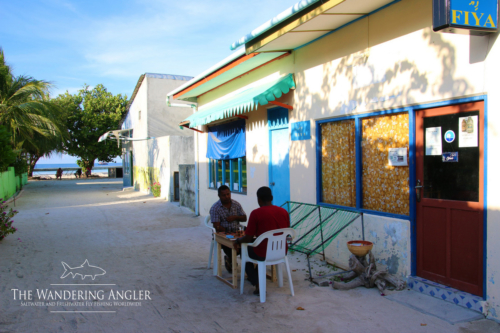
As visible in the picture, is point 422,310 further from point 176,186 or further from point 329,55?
point 176,186

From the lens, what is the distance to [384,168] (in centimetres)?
523

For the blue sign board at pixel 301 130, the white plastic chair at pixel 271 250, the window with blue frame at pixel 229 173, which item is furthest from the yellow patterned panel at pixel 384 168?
the window with blue frame at pixel 229 173

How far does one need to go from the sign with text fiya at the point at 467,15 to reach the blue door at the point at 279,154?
3.88 m

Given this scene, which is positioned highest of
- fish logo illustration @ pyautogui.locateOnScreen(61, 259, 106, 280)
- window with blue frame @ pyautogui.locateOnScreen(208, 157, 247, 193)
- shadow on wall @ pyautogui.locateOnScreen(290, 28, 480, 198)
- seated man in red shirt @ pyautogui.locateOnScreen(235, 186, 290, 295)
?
shadow on wall @ pyautogui.locateOnScreen(290, 28, 480, 198)

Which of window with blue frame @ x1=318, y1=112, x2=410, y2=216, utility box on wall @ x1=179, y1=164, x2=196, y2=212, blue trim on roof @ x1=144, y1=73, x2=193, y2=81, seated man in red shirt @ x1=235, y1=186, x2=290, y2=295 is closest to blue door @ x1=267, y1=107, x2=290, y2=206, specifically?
window with blue frame @ x1=318, y1=112, x2=410, y2=216

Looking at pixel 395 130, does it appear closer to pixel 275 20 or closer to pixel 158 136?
pixel 275 20

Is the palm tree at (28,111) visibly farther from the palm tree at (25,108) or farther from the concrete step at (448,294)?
the concrete step at (448,294)

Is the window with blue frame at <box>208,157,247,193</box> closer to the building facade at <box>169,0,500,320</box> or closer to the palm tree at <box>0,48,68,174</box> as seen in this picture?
the building facade at <box>169,0,500,320</box>

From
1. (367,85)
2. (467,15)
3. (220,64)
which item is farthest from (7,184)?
(467,15)

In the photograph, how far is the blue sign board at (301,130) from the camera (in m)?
6.63

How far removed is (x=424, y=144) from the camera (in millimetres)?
4676

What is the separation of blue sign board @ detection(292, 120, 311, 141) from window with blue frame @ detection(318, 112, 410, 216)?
0.80 feet

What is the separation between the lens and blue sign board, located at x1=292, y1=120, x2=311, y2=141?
663 cm

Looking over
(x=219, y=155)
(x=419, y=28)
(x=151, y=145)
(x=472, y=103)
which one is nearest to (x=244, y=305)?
(x=472, y=103)
